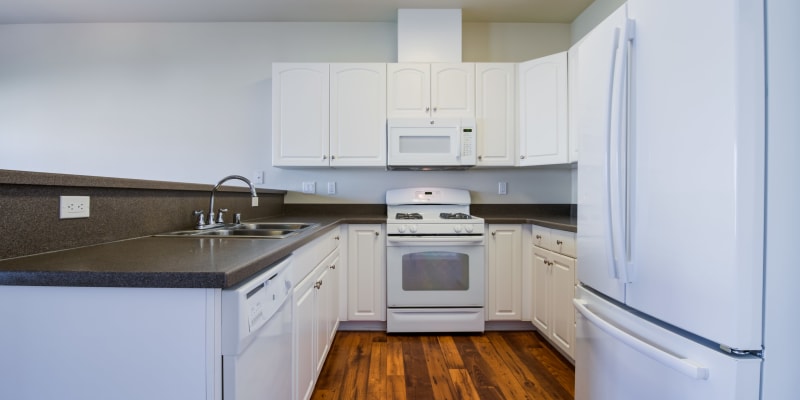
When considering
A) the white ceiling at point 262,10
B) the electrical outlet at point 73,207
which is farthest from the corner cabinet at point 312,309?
the white ceiling at point 262,10

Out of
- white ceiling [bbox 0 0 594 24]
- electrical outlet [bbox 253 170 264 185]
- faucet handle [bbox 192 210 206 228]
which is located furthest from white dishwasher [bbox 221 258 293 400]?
white ceiling [bbox 0 0 594 24]

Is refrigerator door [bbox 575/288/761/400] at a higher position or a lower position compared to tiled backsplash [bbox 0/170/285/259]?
lower

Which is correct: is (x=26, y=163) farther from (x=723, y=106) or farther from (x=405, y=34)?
(x=723, y=106)

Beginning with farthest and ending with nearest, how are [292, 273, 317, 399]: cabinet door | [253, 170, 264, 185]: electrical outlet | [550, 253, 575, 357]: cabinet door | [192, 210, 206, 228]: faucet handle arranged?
[253, 170, 264, 185]: electrical outlet
[550, 253, 575, 357]: cabinet door
[192, 210, 206, 228]: faucet handle
[292, 273, 317, 399]: cabinet door

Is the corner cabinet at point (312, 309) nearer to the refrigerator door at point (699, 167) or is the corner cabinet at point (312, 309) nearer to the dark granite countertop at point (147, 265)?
the dark granite countertop at point (147, 265)

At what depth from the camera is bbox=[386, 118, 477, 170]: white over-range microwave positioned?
2582 millimetres

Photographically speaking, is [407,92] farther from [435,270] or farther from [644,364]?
[644,364]

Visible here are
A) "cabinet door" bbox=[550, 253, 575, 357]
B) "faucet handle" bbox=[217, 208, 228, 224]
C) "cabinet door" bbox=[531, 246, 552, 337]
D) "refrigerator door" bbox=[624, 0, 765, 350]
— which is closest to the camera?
"refrigerator door" bbox=[624, 0, 765, 350]

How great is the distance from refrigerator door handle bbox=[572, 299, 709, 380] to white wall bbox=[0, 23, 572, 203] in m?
1.99

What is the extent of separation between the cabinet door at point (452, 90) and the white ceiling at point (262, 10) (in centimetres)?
51

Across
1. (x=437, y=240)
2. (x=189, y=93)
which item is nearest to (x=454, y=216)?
(x=437, y=240)

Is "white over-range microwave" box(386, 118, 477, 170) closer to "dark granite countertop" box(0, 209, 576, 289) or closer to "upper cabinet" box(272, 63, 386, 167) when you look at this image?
"upper cabinet" box(272, 63, 386, 167)

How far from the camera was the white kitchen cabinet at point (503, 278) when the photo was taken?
250 cm

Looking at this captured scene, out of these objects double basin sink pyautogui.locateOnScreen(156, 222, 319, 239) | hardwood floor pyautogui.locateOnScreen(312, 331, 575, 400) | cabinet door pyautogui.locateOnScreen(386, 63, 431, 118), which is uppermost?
cabinet door pyautogui.locateOnScreen(386, 63, 431, 118)
